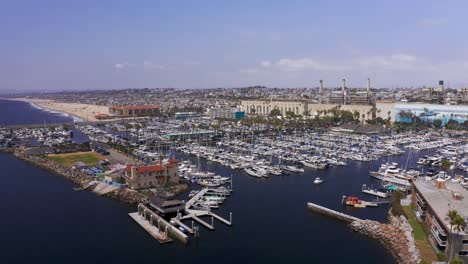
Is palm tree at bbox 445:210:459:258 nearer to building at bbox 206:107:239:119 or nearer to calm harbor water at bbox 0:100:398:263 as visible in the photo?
calm harbor water at bbox 0:100:398:263

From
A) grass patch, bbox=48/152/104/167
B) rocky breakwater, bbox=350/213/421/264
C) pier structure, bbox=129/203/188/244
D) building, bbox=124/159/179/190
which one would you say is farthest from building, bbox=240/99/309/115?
pier structure, bbox=129/203/188/244

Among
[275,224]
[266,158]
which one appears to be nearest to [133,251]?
[275,224]

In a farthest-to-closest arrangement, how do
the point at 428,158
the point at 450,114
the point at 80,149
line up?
the point at 450,114
the point at 80,149
the point at 428,158

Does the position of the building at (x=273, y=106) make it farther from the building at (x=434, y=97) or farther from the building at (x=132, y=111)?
the building at (x=434, y=97)

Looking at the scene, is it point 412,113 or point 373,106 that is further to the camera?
point 373,106

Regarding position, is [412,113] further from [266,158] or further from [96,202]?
[96,202]

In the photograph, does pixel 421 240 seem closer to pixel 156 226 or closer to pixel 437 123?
pixel 156 226
